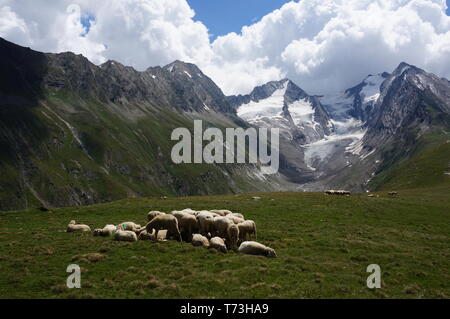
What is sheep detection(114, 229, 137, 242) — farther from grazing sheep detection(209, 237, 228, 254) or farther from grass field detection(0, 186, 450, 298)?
grazing sheep detection(209, 237, 228, 254)

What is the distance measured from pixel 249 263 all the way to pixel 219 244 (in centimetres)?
462

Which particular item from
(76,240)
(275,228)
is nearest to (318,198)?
(275,228)

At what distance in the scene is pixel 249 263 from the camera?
2673 cm

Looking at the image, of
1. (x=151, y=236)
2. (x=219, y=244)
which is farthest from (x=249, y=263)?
(x=151, y=236)

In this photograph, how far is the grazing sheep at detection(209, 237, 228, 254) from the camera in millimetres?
30344

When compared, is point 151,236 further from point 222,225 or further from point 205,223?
point 222,225

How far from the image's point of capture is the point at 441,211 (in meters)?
59.2

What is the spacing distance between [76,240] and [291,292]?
73.3ft

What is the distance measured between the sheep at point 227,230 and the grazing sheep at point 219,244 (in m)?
1.09

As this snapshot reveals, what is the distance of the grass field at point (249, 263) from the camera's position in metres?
21.7

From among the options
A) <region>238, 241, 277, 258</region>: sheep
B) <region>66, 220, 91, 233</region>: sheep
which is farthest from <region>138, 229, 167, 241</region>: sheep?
<region>66, 220, 91, 233</region>: sheep

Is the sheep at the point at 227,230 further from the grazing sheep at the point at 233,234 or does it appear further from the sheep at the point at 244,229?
the sheep at the point at 244,229

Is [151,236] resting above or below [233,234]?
below

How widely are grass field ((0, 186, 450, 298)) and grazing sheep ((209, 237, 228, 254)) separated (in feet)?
2.70
